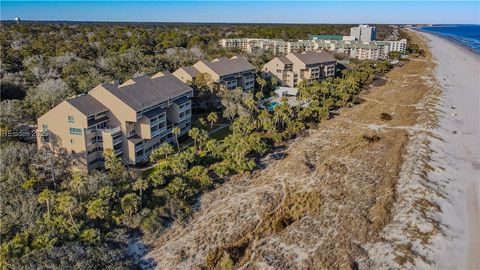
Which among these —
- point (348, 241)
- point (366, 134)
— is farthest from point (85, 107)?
point (366, 134)

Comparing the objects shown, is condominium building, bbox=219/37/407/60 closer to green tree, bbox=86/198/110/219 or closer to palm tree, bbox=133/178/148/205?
palm tree, bbox=133/178/148/205

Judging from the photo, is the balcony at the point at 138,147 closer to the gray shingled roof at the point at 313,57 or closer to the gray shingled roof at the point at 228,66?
the gray shingled roof at the point at 228,66

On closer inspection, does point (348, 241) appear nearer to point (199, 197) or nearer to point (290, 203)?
point (290, 203)

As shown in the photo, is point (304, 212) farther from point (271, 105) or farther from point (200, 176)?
point (271, 105)

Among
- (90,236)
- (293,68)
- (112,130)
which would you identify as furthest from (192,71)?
(90,236)

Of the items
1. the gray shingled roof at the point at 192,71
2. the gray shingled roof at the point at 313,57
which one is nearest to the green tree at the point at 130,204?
the gray shingled roof at the point at 192,71

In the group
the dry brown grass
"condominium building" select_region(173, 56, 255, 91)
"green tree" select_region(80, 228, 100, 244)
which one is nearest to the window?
"green tree" select_region(80, 228, 100, 244)
